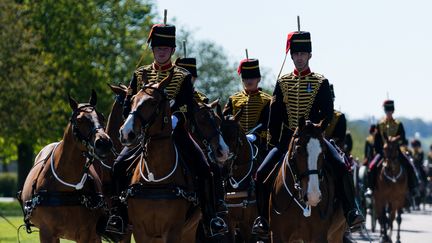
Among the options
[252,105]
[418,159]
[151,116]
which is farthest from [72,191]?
[418,159]

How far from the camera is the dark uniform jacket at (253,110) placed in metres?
19.6

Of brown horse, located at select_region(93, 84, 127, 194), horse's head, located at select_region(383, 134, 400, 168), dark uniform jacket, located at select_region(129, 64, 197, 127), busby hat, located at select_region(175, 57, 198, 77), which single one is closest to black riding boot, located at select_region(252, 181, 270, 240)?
dark uniform jacket, located at select_region(129, 64, 197, 127)

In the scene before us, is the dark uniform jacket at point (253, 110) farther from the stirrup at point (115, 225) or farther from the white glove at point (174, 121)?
the stirrup at point (115, 225)

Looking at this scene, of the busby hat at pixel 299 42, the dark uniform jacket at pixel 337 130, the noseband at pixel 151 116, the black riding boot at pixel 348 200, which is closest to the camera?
the noseband at pixel 151 116

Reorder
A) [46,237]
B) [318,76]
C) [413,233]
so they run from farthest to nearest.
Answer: [413,233] < [318,76] < [46,237]

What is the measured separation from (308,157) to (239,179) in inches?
174

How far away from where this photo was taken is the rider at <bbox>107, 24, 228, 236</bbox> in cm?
1484

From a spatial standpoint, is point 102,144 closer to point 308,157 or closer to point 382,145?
point 308,157

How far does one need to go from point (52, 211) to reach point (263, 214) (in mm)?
2796

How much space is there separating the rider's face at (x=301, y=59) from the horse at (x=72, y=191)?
2785mm

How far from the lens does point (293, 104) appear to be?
52.0ft

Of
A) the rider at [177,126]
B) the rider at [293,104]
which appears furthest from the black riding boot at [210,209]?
the rider at [293,104]

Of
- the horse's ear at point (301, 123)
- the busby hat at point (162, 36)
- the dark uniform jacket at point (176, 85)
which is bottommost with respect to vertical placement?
the horse's ear at point (301, 123)

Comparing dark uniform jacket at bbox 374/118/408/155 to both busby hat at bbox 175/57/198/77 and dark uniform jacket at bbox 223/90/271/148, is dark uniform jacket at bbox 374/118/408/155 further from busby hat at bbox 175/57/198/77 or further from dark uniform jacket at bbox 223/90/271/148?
busby hat at bbox 175/57/198/77
